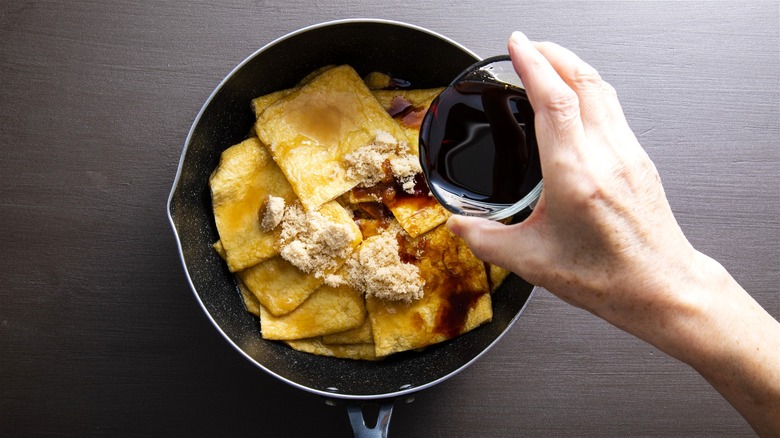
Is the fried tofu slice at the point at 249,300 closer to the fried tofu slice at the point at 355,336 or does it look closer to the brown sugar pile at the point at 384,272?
the fried tofu slice at the point at 355,336

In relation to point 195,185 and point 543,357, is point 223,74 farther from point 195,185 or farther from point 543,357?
point 543,357

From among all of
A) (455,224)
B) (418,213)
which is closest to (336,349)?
(418,213)

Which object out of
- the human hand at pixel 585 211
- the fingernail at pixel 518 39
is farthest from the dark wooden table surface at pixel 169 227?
the fingernail at pixel 518 39

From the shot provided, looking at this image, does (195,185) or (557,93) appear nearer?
(557,93)

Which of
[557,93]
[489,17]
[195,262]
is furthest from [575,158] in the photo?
[195,262]

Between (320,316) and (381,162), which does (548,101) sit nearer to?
(381,162)

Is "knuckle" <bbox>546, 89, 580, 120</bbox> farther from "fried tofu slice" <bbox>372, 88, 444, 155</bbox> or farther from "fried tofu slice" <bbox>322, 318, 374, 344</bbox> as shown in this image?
"fried tofu slice" <bbox>322, 318, 374, 344</bbox>
